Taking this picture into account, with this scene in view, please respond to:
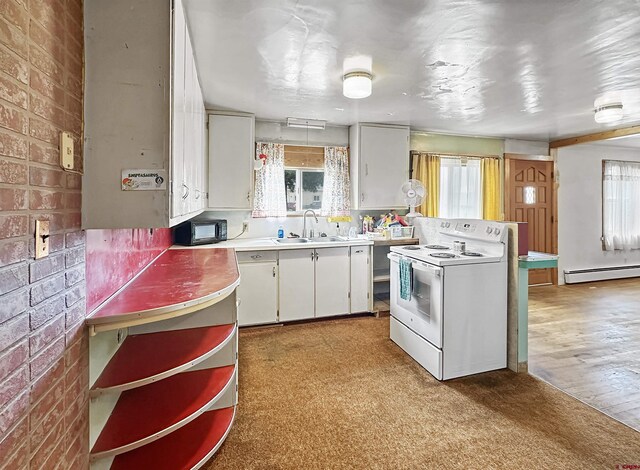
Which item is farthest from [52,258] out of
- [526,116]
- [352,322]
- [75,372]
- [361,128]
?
[526,116]

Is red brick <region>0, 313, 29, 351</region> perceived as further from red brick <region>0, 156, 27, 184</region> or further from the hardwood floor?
the hardwood floor

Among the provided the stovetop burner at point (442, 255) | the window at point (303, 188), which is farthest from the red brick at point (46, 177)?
the window at point (303, 188)

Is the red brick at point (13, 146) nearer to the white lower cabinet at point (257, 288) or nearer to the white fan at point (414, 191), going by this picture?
the white lower cabinet at point (257, 288)

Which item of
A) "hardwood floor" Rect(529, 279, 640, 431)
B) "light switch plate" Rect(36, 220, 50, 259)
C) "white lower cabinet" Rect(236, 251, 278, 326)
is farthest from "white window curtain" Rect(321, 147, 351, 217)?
"light switch plate" Rect(36, 220, 50, 259)

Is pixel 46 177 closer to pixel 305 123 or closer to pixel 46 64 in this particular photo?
pixel 46 64

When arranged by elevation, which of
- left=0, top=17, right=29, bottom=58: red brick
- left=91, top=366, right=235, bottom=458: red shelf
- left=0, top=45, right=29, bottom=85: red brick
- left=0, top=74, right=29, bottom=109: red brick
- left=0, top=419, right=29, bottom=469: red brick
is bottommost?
left=91, top=366, right=235, bottom=458: red shelf

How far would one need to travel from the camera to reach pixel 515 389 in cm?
235

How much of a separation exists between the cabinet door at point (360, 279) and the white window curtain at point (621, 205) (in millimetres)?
4715

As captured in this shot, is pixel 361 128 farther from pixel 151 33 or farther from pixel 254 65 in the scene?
pixel 151 33

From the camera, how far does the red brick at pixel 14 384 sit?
2.65 ft

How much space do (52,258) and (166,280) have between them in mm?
795

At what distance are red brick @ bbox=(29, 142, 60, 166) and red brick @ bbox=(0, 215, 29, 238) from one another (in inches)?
7.3

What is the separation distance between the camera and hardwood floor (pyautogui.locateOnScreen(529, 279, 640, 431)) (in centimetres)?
228

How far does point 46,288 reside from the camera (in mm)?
1007
